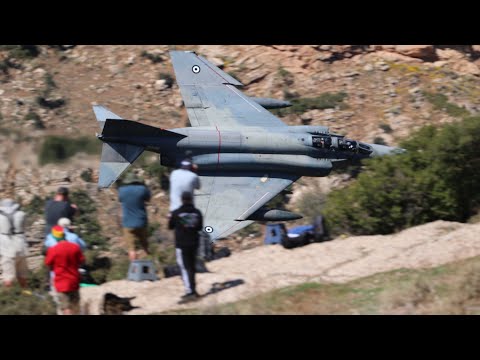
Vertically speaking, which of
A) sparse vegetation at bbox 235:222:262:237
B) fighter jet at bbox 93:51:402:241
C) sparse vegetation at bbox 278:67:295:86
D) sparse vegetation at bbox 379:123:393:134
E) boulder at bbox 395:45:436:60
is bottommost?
sparse vegetation at bbox 235:222:262:237

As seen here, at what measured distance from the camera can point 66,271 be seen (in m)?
13.4

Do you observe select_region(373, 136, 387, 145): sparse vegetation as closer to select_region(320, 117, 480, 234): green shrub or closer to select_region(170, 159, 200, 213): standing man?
select_region(320, 117, 480, 234): green shrub

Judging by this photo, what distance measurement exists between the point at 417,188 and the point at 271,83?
614 inches

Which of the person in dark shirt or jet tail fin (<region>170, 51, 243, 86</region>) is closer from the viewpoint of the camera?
the person in dark shirt

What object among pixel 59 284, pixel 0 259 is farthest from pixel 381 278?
pixel 0 259

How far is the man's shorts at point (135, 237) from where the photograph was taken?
15922 mm

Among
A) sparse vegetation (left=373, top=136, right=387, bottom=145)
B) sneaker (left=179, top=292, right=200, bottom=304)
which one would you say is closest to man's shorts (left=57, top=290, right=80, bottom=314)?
sneaker (left=179, top=292, right=200, bottom=304)

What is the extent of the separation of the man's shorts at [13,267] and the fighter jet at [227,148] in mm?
6722

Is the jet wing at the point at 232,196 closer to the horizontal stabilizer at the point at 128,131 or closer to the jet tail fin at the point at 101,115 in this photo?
the horizontal stabilizer at the point at 128,131

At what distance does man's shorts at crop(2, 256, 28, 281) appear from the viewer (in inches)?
617

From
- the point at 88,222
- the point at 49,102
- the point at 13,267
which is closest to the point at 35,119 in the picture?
the point at 49,102

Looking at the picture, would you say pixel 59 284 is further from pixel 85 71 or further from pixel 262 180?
pixel 85 71

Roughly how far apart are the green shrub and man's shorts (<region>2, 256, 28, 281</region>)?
10.5 meters

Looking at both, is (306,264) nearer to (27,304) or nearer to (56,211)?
(56,211)
